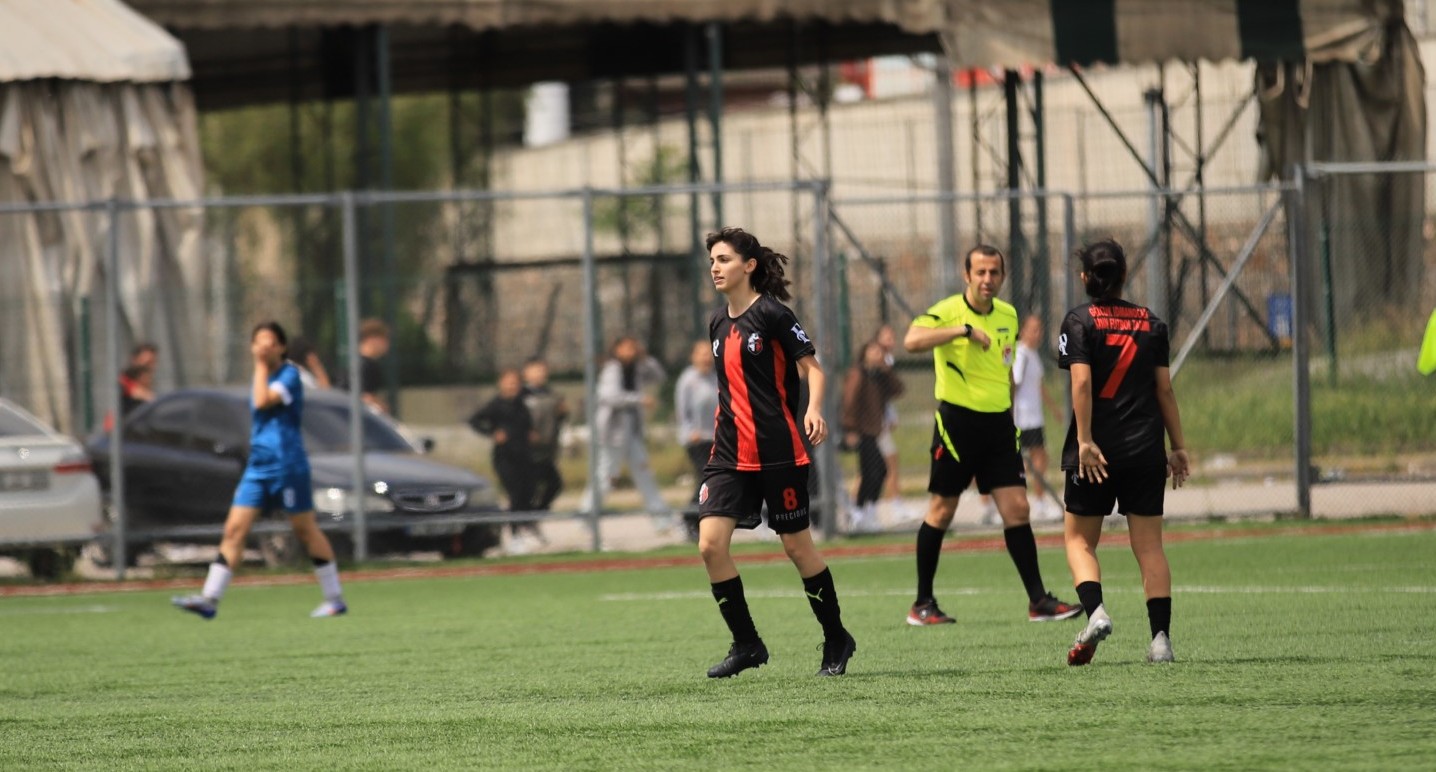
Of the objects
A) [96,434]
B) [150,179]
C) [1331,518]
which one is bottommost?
[1331,518]

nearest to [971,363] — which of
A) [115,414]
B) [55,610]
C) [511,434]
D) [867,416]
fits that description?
[55,610]

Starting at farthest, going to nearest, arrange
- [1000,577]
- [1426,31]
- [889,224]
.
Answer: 1. [889,224]
2. [1426,31]
3. [1000,577]

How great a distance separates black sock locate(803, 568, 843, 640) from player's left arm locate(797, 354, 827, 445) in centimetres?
65

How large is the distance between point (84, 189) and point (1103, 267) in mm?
12985

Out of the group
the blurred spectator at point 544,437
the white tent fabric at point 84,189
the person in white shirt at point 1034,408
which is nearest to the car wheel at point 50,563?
the white tent fabric at point 84,189

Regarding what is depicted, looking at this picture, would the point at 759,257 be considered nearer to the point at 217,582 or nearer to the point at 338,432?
the point at 217,582

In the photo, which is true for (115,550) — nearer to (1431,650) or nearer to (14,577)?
(14,577)

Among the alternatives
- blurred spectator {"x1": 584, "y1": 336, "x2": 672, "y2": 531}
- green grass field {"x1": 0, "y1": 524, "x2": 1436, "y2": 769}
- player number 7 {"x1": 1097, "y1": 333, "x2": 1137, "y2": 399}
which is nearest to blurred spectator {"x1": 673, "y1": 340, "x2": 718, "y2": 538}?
blurred spectator {"x1": 584, "y1": 336, "x2": 672, "y2": 531}

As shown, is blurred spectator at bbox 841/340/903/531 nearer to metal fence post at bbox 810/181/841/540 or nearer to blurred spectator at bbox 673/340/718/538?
metal fence post at bbox 810/181/841/540

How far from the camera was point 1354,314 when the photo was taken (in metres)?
18.1

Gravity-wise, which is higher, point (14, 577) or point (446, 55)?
point (446, 55)

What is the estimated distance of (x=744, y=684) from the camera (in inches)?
333

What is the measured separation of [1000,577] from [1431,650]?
564 centimetres

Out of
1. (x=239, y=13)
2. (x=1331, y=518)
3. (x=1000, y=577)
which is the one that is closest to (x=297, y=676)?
(x=1000, y=577)
